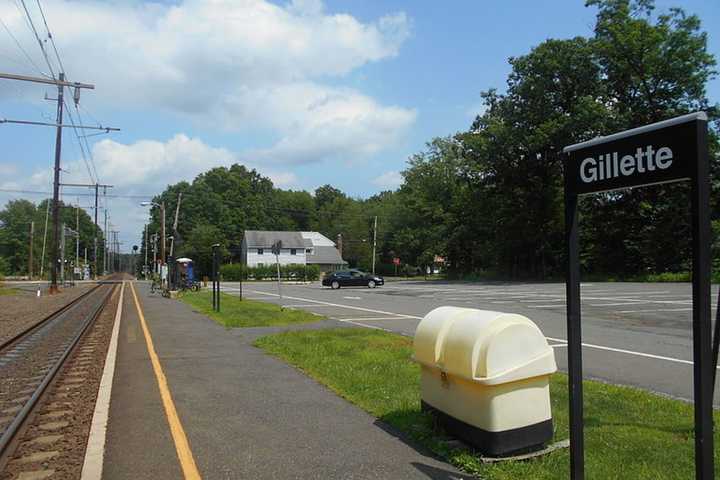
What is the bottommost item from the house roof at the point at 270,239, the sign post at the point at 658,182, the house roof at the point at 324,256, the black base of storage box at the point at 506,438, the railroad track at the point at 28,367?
the railroad track at the point at 28,367

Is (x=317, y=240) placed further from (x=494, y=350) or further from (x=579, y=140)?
(x=494, y=350)

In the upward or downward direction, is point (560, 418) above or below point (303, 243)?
below

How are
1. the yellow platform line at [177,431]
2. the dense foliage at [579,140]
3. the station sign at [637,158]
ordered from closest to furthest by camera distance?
the station sign at [637,158] < the yellow platform line at [177,431] < the dense foliage at [579,140]

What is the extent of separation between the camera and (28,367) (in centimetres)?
1066

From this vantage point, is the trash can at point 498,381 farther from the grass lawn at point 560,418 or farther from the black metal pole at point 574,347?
the black metal pole at point 574,347

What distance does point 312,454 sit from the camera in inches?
204

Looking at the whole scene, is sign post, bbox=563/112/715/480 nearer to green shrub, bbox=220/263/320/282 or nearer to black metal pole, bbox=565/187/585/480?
black metal pole, bbox=565/187/585/480

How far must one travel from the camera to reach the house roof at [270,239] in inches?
3553

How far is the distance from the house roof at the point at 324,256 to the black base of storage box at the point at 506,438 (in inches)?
3587

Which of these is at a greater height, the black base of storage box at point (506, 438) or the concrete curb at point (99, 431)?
the black base of storage box at point (506, 438)

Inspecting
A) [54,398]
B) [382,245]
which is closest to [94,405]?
[54,398]

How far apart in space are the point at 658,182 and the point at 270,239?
8998cm

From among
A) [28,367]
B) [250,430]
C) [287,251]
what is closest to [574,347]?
[250,430]

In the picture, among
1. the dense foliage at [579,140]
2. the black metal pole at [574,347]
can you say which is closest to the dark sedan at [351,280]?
the dense foliage at [579,140]
